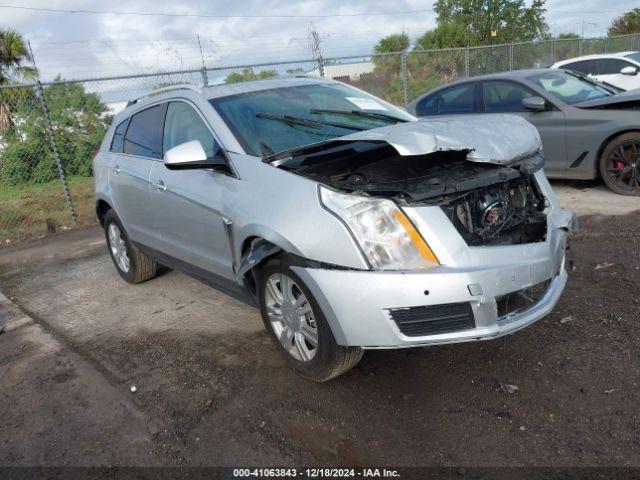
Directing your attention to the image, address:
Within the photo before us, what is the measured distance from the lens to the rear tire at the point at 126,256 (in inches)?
221

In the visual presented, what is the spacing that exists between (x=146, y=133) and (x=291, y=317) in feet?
8.08

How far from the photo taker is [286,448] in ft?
9.52

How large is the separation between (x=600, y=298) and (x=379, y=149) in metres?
2.09

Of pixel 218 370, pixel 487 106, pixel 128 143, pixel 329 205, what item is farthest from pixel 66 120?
pixel 329 205

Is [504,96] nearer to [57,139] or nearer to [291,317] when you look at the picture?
[291,317]

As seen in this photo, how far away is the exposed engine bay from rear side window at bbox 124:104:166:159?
177 cm

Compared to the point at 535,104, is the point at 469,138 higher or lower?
higher

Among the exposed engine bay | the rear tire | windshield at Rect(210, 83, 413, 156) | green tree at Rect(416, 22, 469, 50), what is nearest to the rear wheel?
windshield at Rect(210, 83, 413, 156)

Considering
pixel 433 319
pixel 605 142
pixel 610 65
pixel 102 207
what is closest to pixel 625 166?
pixel 605 142

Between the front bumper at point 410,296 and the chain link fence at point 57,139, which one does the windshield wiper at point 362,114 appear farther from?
the chain link fence at point 57,139

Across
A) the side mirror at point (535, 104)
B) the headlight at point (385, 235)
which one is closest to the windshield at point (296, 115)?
the headlight at point (385, 235)

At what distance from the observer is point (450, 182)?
2951mm

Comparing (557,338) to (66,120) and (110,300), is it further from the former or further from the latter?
(66,120)

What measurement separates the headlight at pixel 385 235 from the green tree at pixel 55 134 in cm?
866
